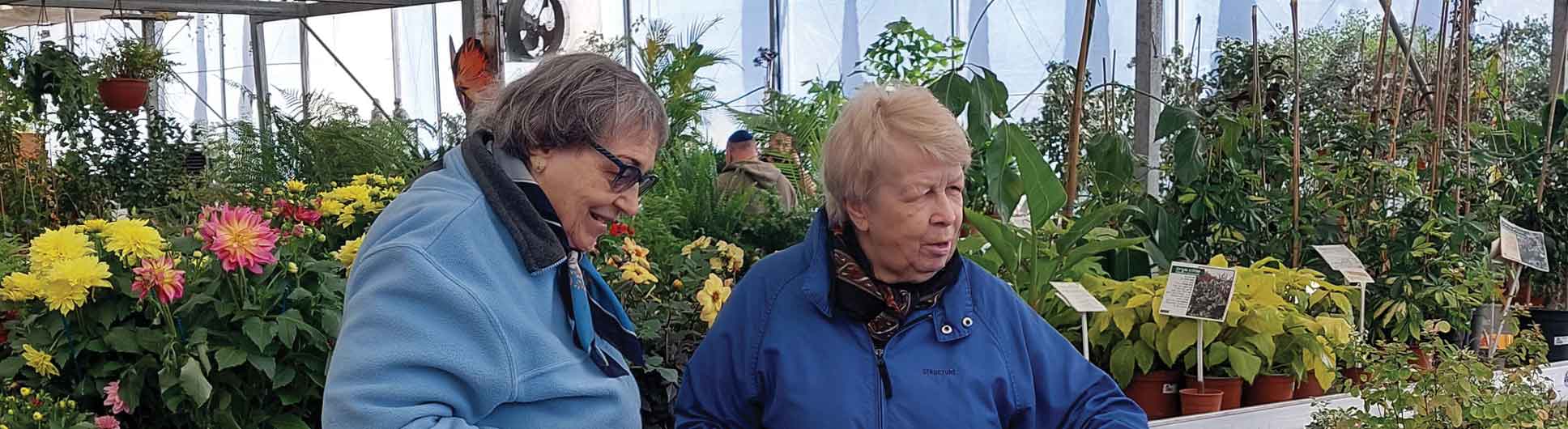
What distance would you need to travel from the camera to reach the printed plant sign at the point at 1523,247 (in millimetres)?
3500

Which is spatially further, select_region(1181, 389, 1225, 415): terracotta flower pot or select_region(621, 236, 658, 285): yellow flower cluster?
select_region(1181, 389, 1225, 415): terracotta flower pot

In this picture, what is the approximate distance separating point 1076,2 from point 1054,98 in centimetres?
214

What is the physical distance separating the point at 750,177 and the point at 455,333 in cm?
316

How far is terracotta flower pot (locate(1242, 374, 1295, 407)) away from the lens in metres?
2.93

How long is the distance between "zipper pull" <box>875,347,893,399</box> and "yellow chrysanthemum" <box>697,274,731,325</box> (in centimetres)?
62

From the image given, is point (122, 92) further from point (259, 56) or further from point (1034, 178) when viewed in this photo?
point (1034, 178)

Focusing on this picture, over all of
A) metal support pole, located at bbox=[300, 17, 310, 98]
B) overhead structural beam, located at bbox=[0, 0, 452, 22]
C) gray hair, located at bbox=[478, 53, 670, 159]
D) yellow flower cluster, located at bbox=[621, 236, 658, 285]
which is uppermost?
overhead structural beam, located at bbox=[0, 0, 452, 22]

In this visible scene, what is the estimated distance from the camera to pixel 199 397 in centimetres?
199

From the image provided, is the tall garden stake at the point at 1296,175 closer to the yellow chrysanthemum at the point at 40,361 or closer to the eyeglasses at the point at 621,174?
the eyeglasses at the point at 621,174

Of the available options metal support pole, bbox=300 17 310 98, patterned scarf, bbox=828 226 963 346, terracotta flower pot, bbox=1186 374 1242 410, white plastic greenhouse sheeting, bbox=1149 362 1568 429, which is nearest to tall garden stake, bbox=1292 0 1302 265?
white plastic greenhouse sheeting, bbox=1149 362 1568 429

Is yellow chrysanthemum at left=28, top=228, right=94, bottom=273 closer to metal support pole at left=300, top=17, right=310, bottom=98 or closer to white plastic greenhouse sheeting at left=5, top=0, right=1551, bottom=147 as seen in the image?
white plastic greenhouse sheeting at left=5, top=0, right=1551, bottom=147

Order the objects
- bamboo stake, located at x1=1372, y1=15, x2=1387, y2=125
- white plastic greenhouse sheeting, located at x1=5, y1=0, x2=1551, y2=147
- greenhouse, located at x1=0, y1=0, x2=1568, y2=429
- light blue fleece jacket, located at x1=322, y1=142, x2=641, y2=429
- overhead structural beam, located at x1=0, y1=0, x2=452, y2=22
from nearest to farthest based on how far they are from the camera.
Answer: light blue fleece jacket, located at x1=322, y1=142, x2=641, y2=429
greenhouse, located at x1=0, y1=0, x2=1568, y2=429
bamboo stake, located at x1=1372, y1=15, x2=1387, y2=125
overhead structural beam, located at x1=0, y1=0, x2=452, y2=22
white plastic greenhouse sheeting, located at x1=5, y1=0, x2=1551, y2=147

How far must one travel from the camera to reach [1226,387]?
9.41 feet

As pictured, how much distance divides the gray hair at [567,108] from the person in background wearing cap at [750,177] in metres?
2.30
